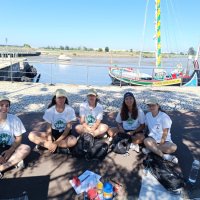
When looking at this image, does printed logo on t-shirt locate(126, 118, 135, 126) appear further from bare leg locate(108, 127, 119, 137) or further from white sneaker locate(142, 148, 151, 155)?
white sneaker locate(142, 148, 151, 155)

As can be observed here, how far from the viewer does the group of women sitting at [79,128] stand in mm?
3873

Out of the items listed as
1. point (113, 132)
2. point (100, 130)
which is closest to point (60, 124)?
point (100, 130)

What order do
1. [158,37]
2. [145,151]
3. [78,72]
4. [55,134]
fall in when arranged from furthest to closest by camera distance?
[78,72] < [158,37] < [55,134] < [145,151]

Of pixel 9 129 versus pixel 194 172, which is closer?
pixel 194 172

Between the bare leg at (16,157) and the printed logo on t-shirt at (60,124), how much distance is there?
71 cm

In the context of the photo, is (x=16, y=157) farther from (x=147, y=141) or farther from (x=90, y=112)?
(x=147, y=141)

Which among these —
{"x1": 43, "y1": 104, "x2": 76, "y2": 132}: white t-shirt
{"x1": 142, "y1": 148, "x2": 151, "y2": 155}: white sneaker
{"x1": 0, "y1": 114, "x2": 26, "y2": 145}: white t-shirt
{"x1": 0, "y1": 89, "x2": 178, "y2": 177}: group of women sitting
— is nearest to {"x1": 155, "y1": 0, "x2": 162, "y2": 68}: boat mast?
{"x1": 0, "y1": 89, "x2": 178, "y2": 177}: group of women sitting

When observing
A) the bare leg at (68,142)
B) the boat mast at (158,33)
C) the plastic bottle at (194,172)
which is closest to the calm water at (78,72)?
the boat mast at (158,33)

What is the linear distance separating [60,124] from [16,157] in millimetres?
999

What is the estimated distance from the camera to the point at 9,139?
3.94 metres

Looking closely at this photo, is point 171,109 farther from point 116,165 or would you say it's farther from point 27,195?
point 27,195

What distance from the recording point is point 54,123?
4523 millimetres

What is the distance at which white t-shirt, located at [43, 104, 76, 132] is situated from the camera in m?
4.48

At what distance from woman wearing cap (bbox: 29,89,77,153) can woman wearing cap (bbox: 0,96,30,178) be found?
1.65ft
